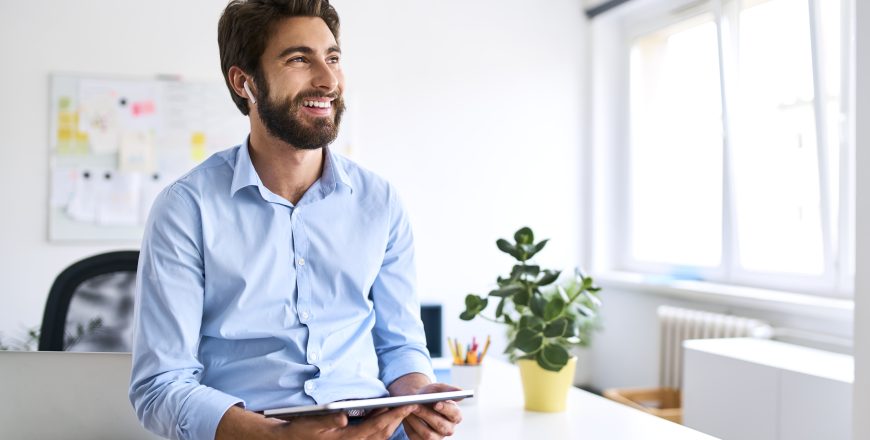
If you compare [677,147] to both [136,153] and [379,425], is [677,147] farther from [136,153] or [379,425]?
[379,425]

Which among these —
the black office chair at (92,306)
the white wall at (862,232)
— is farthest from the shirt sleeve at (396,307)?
the white wall at (862,232)

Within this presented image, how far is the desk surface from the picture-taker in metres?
1.50

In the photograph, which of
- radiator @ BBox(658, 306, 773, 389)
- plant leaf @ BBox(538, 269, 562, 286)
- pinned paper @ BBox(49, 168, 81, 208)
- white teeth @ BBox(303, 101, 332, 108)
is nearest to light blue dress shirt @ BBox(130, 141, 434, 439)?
white teeth @ BBox(303, 101, 332, 108)

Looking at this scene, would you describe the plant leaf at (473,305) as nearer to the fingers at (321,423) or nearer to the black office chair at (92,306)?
the fingers at (321,423)

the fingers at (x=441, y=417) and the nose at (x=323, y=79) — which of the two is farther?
the nose at (x=323, y=79)

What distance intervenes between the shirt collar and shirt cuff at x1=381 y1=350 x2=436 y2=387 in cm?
35

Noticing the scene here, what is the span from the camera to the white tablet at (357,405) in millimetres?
1119

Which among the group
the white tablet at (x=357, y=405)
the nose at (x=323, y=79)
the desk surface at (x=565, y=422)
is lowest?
the desk surface at (x=565, y=422)

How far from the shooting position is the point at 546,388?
1.67 meters

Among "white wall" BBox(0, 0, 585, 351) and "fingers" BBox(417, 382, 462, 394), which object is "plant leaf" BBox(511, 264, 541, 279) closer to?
"fingers" BBox(417, 382, 462, 394)

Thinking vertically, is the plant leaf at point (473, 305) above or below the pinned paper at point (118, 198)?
below

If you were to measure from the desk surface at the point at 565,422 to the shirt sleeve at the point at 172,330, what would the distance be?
0.50 m

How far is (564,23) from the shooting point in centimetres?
465

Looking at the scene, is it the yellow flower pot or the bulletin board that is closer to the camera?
the yellow flower pot
